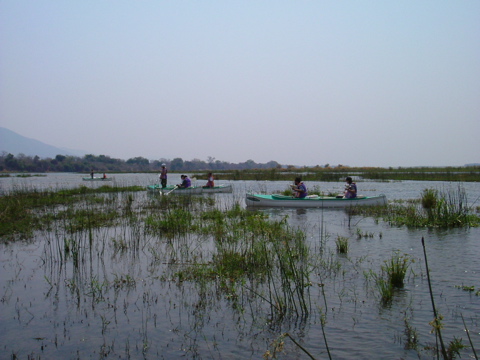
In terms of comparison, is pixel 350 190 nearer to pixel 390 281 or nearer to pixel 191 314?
pixel 390 281

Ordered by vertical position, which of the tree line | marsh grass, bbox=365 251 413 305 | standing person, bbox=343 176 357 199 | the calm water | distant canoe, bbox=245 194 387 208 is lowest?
the calm water

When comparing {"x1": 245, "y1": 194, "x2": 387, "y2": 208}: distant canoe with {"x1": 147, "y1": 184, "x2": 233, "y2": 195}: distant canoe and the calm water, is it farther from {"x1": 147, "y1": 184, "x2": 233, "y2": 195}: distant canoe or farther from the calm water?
the calm water

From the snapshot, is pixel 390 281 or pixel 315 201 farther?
pixel 315 201

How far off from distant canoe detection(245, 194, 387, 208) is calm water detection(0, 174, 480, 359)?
30.6 feet

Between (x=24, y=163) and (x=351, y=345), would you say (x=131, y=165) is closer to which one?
(x=24, y=163)

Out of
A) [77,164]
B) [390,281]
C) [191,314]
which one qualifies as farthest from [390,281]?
[77,164]

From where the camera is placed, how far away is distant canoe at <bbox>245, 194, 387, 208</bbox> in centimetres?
1956

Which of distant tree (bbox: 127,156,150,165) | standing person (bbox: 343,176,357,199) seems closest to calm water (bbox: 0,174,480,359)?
standing person (bbox: 343,176,357,199)

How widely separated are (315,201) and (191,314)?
13786 mm

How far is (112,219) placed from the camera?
51.3ft

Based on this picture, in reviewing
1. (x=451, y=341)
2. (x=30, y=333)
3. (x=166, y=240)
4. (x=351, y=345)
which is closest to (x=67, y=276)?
(x=30, y=333)

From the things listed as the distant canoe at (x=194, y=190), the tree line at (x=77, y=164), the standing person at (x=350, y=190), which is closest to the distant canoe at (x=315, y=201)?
the standing person at (x=350, y=190)

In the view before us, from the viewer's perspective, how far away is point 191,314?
6.65 metres

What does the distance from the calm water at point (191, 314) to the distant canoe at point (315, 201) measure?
9326 mm
